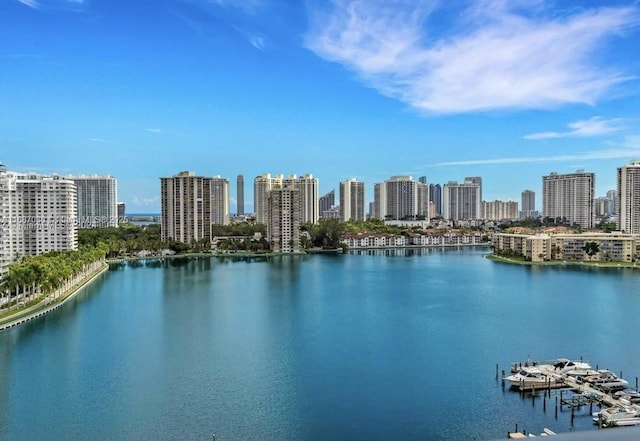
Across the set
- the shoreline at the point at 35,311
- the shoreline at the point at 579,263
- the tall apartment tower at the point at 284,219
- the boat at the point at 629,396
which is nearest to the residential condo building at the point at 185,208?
the tall apartment tower at the point at 284,219

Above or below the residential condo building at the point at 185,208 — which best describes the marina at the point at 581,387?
below

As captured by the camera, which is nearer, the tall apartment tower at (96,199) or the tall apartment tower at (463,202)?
the tall apartment tower at (96,199)

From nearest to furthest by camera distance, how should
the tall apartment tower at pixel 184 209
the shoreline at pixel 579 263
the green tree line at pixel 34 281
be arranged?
1. the green tree line at pixel 34 281
2. the shoreline at pixel 579 263
3. the tall apartment tower at pixel 184 209

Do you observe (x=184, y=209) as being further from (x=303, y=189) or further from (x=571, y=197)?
(x=571, y=197)

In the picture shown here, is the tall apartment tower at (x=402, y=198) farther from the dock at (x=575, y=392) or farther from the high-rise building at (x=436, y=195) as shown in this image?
the dock at (x=575, y=392)

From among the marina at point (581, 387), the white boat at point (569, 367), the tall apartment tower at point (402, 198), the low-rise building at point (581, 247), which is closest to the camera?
the marina at point (581, 387)

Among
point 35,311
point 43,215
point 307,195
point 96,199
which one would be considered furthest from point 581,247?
point 96,199

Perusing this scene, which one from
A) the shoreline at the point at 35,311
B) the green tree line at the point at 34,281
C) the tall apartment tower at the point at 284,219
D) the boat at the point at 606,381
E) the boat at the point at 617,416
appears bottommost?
the boat at the point at 617,416
